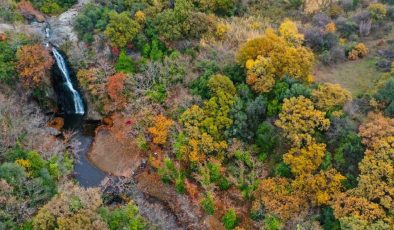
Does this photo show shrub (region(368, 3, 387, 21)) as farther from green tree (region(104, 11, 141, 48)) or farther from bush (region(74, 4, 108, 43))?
bush (region(74, 4, 108, 43))

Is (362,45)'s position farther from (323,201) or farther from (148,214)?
(148,214)

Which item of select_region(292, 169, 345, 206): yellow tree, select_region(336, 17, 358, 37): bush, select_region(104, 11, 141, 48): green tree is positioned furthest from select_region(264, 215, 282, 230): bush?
select_region(104, 11, 141, 48): green tree

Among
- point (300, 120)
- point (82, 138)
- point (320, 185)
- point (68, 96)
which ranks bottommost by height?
point (82, 138)

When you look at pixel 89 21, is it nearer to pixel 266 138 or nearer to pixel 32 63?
pixel 32 63

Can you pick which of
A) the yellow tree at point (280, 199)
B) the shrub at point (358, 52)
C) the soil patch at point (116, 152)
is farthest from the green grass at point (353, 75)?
the soil patch at point (116, 152)

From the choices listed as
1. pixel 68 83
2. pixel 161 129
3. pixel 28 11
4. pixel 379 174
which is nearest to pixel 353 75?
pixel 379 174
